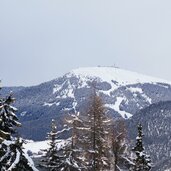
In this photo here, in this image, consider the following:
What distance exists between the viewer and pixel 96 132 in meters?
26.6

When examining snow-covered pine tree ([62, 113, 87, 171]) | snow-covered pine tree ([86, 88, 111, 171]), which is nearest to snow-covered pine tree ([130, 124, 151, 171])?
snow-covered pine tree ([86, 88, 111, 171])

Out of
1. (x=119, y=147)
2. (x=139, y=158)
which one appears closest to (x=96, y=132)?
(x=119, y=147)

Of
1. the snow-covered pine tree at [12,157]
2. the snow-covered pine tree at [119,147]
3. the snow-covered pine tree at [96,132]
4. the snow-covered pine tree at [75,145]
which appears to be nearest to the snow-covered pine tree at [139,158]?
Answer: the snow-covered pine tree at [119,147]

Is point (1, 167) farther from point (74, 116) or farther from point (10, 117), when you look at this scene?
point (74, 116)

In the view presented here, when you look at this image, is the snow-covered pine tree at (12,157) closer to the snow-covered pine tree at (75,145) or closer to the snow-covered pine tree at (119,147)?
the snow-covered pine tree at (75,145)

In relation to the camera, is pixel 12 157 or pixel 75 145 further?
pixel 75 145

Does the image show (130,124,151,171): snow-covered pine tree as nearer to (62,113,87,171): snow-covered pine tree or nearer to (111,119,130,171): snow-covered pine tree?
(111,119,130,171): snow-covered pine tree

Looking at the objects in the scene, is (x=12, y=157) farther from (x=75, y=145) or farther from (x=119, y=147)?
(x=119, y=147)

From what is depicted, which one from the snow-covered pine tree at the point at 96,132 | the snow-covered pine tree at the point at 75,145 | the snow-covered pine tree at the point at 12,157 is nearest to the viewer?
the snow-covered pine tree at the point at 12,157

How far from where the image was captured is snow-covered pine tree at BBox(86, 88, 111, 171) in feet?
86.6

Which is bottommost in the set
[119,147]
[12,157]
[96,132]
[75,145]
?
[12,157]

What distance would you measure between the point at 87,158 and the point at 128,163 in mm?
6088

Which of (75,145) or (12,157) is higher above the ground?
(75,145)

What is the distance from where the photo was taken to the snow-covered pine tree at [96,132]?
86.6 feet
